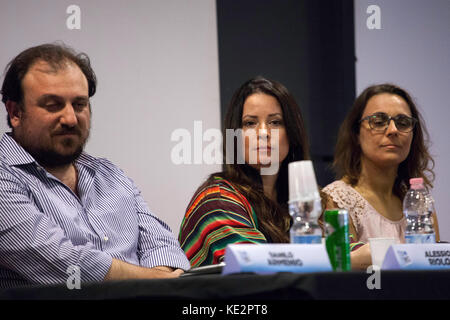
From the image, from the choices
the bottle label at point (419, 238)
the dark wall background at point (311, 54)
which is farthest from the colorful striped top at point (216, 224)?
the dark wall background at point (311, 54)

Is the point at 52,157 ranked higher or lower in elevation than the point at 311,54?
lower

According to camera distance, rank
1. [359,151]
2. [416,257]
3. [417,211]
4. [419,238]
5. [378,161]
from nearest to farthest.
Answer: [416,257] → [419,238] → [417,211] → [378,161] → [359,151]

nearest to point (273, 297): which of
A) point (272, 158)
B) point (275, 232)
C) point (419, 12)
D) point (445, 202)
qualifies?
point (275, 232)

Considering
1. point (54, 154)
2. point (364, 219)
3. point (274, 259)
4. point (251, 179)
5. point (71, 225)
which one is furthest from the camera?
point (364, 219)

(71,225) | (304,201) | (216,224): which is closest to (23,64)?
(71,225)

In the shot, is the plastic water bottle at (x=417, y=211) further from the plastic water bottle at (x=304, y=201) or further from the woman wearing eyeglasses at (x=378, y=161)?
the plastic water bottle at (x=304, y=201)

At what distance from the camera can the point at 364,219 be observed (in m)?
2.65

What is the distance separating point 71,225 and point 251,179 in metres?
0.77

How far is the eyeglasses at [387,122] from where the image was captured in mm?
2730

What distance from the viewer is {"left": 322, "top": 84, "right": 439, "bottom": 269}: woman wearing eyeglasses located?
2666 millimetres

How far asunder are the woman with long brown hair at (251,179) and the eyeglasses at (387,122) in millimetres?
461

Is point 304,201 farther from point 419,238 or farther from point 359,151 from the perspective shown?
point 359,151

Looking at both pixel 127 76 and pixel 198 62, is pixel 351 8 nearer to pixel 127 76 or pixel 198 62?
pixel 198 62

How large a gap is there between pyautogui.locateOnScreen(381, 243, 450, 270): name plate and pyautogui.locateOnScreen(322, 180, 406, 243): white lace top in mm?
1298
